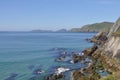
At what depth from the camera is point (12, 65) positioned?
7300 cm

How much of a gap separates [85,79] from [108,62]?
828 inches

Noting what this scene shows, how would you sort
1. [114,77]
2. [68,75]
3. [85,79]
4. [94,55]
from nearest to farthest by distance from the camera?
1. [114,77]
2. [85,79]
3. [68,75]
4. [94,55]

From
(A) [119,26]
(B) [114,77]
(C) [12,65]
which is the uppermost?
(A) [119,26]

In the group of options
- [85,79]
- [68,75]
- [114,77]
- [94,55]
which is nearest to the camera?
[114,77]

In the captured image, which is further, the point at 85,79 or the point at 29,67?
the point at 29,67

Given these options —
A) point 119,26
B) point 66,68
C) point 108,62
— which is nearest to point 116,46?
point 108,62

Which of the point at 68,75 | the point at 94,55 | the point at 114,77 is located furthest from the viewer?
the point at 94,55

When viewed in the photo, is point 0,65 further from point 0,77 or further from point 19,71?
point 0,77

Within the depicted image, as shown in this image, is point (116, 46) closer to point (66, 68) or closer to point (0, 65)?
point (66, 68)

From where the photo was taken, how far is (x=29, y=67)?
227 ft

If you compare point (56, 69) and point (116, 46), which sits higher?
point (116, 46)

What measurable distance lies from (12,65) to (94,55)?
2560 cm

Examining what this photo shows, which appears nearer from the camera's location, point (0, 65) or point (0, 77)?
point (0, 77)

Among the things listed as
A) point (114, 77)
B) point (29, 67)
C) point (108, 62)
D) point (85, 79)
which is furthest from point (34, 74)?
point (114, 77)
